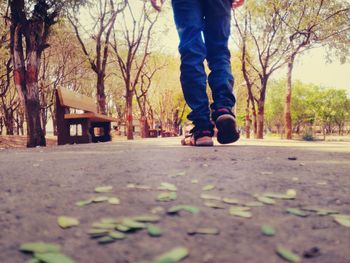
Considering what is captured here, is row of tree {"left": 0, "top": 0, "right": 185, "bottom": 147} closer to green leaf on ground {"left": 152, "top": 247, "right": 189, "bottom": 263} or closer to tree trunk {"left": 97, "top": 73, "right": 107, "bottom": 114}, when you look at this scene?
tree trunk {"left": 97, "top": 73, "right": 107, "bottom": 114}

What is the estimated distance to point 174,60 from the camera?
103 feet

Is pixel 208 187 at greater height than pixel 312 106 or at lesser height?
lesser

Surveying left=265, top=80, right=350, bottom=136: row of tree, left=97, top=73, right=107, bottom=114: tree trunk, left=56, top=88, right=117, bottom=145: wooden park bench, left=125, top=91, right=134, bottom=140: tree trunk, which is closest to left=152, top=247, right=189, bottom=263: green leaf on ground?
left=56, top=88, right=117, bottom=145: wooden park bench

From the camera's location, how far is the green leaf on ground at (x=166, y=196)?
124 cm

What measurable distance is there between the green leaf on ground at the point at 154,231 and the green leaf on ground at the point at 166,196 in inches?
11.4

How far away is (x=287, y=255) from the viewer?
2.54 feet

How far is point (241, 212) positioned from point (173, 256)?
0.38 metres

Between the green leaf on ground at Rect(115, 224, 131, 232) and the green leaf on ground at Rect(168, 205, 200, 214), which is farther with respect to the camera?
the green leaf on ground at Rect(168, 205, 200, 214)

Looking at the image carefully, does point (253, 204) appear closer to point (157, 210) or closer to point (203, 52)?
point (157, 210)

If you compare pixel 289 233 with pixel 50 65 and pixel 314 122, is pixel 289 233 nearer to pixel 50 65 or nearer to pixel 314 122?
pixel 50 65

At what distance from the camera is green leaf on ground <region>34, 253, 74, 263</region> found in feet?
2.43

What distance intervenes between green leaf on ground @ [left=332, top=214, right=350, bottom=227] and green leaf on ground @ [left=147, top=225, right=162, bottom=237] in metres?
0.51

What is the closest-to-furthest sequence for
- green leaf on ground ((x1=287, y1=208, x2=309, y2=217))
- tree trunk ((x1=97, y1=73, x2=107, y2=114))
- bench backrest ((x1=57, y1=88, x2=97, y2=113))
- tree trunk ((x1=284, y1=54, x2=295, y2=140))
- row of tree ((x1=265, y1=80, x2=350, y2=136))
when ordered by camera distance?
green leaf on ground ((x1=287, y1=208, x2=309, y2=217))
bench backrest ((x1=57, y1=88, x2=97, y2=113))
tree trunk ((x1=97, y1=73, x2=107, y2=114))
tree trunk ((x1=284, y1=54, x2=295, y2=140))
row of tree ((x1=265, y1=80, x2=350, y2=136))

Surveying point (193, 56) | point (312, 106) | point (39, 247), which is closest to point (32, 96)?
point (193, 56)
